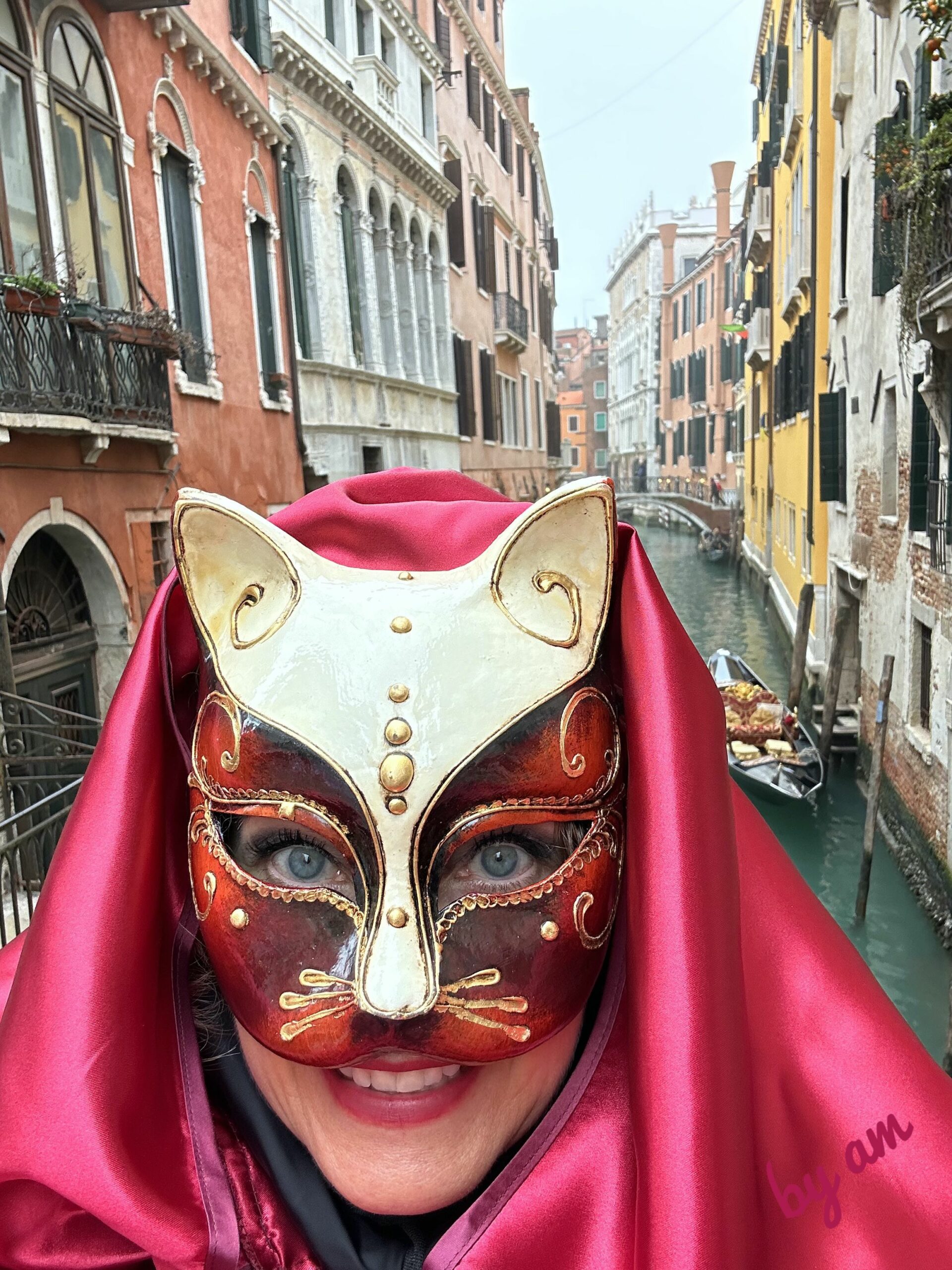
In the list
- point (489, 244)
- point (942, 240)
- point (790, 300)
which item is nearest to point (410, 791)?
point (942, 240)

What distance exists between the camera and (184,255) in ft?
27.8

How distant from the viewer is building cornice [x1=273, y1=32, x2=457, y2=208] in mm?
11039

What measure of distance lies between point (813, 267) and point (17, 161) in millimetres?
10602

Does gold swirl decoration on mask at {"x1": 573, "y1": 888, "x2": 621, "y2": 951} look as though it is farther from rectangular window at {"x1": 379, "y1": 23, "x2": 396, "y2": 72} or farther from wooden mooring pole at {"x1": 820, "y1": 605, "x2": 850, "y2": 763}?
rectangular window at {"x1": 379, "y1": 23, "x2": 396, "y2": 72}

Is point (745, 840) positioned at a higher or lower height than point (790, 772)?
higher

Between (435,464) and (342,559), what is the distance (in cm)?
1563

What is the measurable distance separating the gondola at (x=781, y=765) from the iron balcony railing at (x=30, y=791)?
5.95 metres

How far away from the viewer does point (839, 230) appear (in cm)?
1138

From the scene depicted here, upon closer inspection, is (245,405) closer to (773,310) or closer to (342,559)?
(342,559)

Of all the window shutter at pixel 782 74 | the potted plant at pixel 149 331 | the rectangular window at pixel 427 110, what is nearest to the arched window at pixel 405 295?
the rectangular window at pixel 427 110

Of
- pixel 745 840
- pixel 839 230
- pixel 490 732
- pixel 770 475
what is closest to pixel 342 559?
pixel 490 732

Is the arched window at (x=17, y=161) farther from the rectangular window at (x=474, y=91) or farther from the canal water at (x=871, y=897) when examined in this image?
the rectangular window at (x=474, y=91)

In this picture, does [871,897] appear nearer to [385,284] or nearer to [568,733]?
[568,733]

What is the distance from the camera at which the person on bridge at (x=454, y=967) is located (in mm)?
1260
